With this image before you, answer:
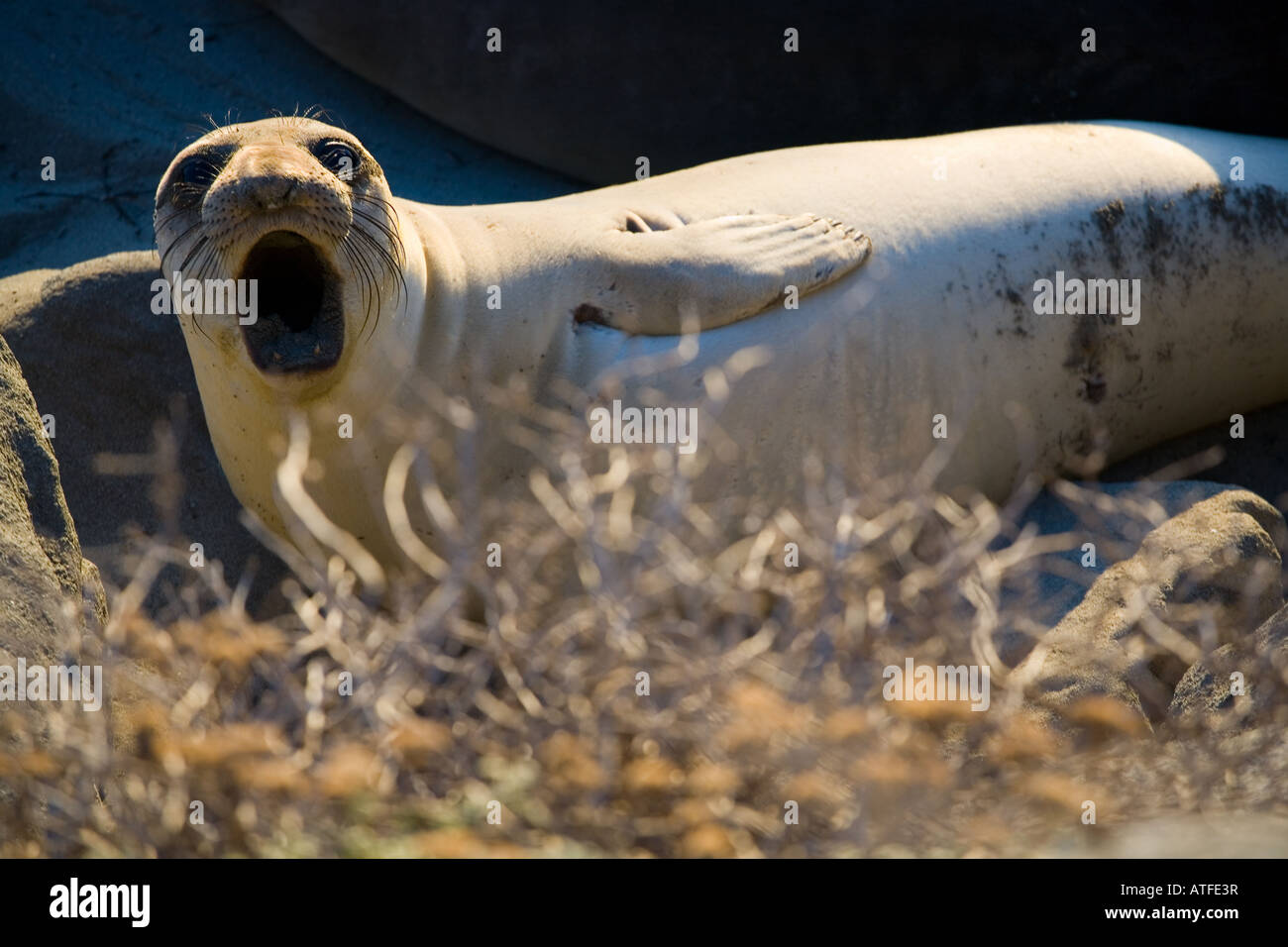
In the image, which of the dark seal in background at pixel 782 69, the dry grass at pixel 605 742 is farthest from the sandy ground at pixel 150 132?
the dry grass at pixel 605 742

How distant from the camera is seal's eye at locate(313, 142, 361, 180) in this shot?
3.04m

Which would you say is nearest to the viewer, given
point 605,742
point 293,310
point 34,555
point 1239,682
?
point 605,742

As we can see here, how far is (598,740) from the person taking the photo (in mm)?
2139

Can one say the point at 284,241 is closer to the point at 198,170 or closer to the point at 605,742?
the point at 198,170

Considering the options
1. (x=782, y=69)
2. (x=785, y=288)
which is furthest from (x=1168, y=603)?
(x=782, y=69)

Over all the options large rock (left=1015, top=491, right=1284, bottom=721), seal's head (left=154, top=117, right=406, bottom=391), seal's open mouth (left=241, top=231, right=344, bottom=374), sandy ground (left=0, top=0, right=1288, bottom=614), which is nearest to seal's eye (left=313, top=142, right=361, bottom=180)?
seal's head (left=154, top=117, right=406, bottom=391)

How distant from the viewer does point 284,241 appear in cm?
300

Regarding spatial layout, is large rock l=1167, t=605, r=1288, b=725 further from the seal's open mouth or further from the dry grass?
the seal's open mouth

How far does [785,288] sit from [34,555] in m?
1.69

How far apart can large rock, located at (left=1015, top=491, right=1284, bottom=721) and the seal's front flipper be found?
0.94 meters

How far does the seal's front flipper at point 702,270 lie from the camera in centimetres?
334

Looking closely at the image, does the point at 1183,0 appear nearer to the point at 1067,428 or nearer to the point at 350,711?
the point at 1067,428

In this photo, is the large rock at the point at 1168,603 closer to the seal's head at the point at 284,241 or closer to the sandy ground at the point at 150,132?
the sandy ground at the point at 150,132

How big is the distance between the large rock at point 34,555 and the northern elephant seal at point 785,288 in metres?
0.44
